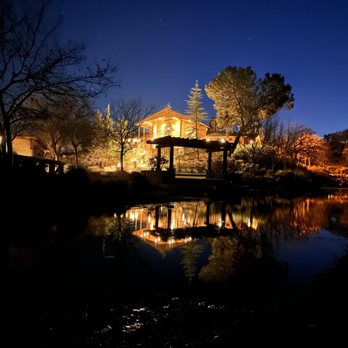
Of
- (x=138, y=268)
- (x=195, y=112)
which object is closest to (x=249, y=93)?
(x=195, y=112)

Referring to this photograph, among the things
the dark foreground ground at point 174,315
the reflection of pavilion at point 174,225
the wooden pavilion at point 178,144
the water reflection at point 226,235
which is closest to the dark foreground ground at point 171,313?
the dark foreground ground at point 174,315

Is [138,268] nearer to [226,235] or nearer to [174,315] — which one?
[174,315]

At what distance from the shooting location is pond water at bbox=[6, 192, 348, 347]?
3465 millimetres

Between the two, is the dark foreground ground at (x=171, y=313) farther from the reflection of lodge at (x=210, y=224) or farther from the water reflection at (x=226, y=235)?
the reflection of lodge at (x=210, y=224)

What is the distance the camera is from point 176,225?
1015 cm

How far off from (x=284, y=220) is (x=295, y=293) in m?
7.78

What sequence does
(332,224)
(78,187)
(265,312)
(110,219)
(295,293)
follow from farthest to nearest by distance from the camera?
(78,187)
(332,224)
(110,219)
(295,293)
(265,312)

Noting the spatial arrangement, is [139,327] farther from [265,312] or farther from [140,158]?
[140,158]

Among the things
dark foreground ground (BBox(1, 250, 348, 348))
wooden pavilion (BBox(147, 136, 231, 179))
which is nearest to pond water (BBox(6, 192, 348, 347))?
dark foreground ground (BBox(1, 250, 348, 348))

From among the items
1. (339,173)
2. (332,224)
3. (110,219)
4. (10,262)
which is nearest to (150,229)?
(110,219)

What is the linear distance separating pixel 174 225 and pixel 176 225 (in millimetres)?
73

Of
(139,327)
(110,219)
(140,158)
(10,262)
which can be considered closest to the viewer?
(139,327)

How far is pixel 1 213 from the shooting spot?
945 centimetres

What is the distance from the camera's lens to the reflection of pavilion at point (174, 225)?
318 inches
